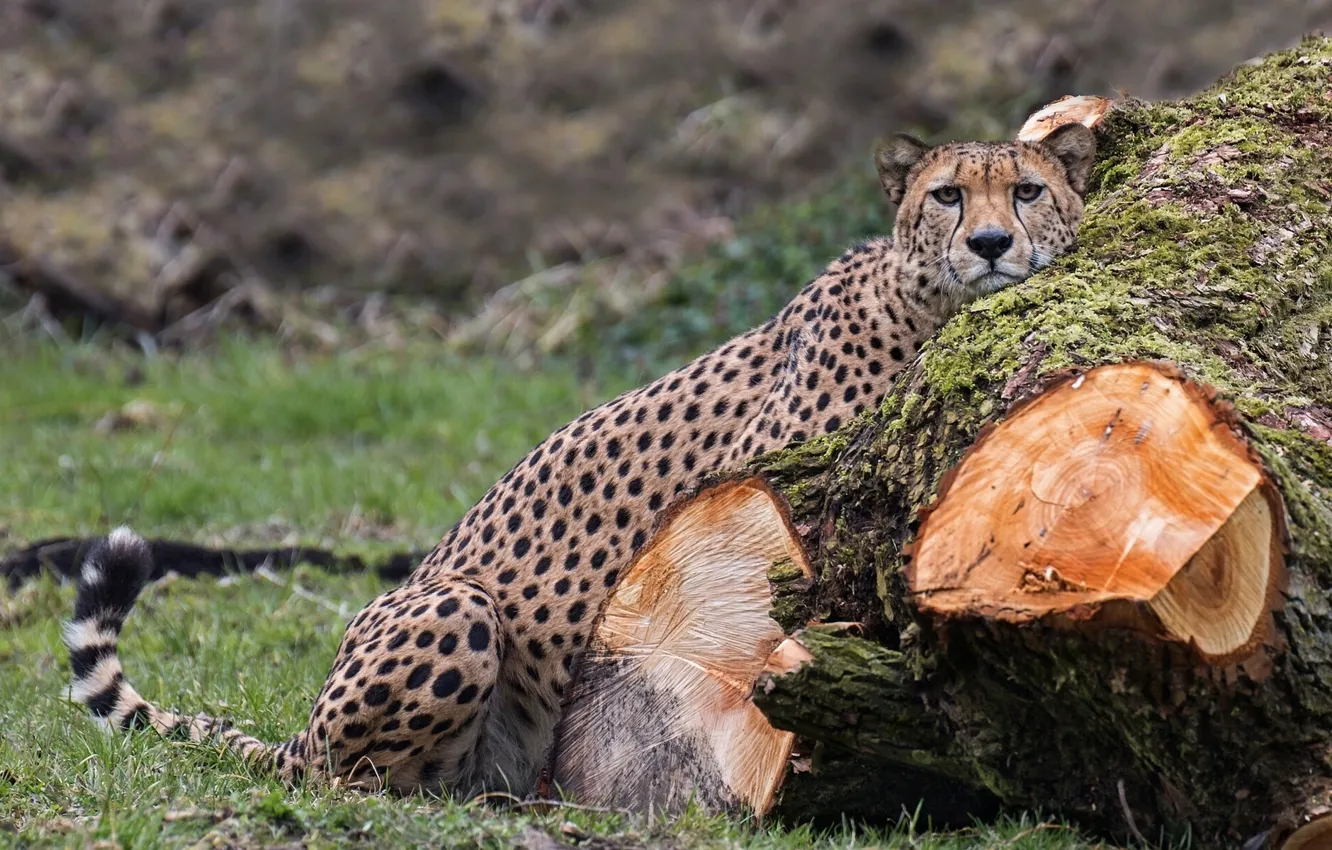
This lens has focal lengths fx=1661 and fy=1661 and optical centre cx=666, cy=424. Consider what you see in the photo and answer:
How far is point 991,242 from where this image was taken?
404 centimetres

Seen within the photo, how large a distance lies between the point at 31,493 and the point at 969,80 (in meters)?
6.88

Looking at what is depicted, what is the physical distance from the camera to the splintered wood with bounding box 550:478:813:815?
3596 millimetres

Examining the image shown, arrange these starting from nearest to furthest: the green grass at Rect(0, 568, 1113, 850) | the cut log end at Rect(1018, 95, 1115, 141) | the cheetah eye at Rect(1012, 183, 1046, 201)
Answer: the green grass at Rect(0, 568, 1113, 850), the cheetah eye at Rect(1012, 183, 1046, 201), the cut log end at Rect(1018, 95, 1115, 141)

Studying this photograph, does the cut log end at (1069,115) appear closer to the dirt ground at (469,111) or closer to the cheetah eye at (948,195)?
the cheetah eye at (948,195)

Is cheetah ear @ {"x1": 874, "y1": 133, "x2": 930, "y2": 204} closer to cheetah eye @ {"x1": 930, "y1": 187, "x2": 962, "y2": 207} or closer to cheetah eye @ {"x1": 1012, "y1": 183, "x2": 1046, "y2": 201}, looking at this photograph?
cheetah eye @ {"x1": 930, "y1": 187, "x2": 962, "y2": 207}

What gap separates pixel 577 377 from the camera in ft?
33.0

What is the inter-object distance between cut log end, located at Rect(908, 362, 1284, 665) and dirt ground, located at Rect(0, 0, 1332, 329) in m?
8.63

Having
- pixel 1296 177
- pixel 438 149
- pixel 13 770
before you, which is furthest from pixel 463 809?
pixel 438 149

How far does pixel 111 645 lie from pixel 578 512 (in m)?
1.29

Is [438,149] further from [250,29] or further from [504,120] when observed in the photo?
[250,29]

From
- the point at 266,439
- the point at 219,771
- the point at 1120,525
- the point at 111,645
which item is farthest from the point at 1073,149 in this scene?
the point at 266,439

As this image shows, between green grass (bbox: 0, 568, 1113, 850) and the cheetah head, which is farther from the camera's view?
the cheetah head

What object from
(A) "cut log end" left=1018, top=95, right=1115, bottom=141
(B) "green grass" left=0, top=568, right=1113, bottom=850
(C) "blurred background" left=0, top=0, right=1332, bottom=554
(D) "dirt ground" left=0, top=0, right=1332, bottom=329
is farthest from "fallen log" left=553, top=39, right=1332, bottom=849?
(D) "dirt ground" left=0, top=0, right=1332, bottom=329

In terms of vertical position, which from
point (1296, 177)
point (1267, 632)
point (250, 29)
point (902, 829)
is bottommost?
point (902, 829)
